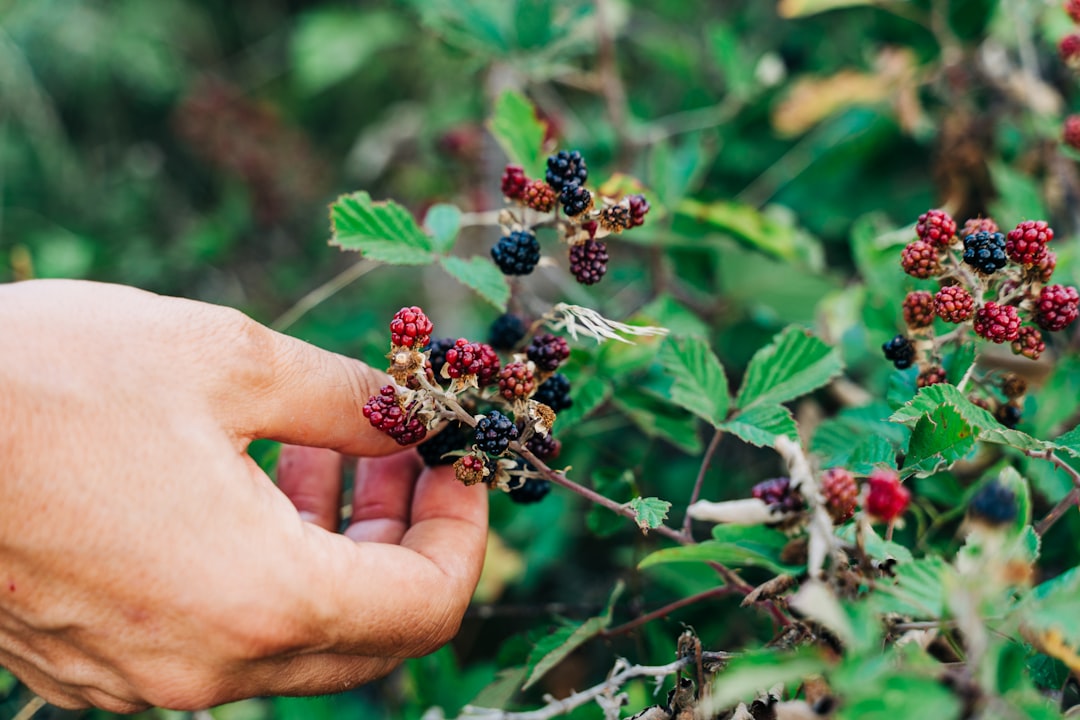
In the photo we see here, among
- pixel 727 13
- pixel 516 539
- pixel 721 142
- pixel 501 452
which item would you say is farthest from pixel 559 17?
pixel 501 452

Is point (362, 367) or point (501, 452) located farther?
point (362, 367)

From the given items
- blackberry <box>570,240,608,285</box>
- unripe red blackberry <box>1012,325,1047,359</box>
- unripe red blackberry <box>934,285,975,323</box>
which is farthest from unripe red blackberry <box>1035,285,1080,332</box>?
blackberry <box>570,240,608,285</box>

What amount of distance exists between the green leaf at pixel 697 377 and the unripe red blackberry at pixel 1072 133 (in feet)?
2.77

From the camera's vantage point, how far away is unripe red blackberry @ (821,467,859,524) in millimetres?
861

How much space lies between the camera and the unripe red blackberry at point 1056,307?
105cm

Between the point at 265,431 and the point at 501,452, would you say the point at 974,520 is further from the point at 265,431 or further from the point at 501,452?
the point at 265,431

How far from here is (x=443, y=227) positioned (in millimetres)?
1357

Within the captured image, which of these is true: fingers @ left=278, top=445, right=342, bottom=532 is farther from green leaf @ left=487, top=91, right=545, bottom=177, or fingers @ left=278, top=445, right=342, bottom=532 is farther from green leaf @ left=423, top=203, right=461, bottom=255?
green leaf @ left=487, top=91, right=545, bottom=177

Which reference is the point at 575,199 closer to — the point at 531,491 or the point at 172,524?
the point at 531,491

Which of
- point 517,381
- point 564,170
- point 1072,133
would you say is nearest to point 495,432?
point 517,381

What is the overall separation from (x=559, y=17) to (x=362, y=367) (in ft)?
5.09

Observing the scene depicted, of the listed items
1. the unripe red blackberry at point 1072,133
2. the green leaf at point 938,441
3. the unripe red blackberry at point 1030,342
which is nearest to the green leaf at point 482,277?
the green leaf at point 938,441

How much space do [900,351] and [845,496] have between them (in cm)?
39

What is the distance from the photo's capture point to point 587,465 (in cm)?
206
